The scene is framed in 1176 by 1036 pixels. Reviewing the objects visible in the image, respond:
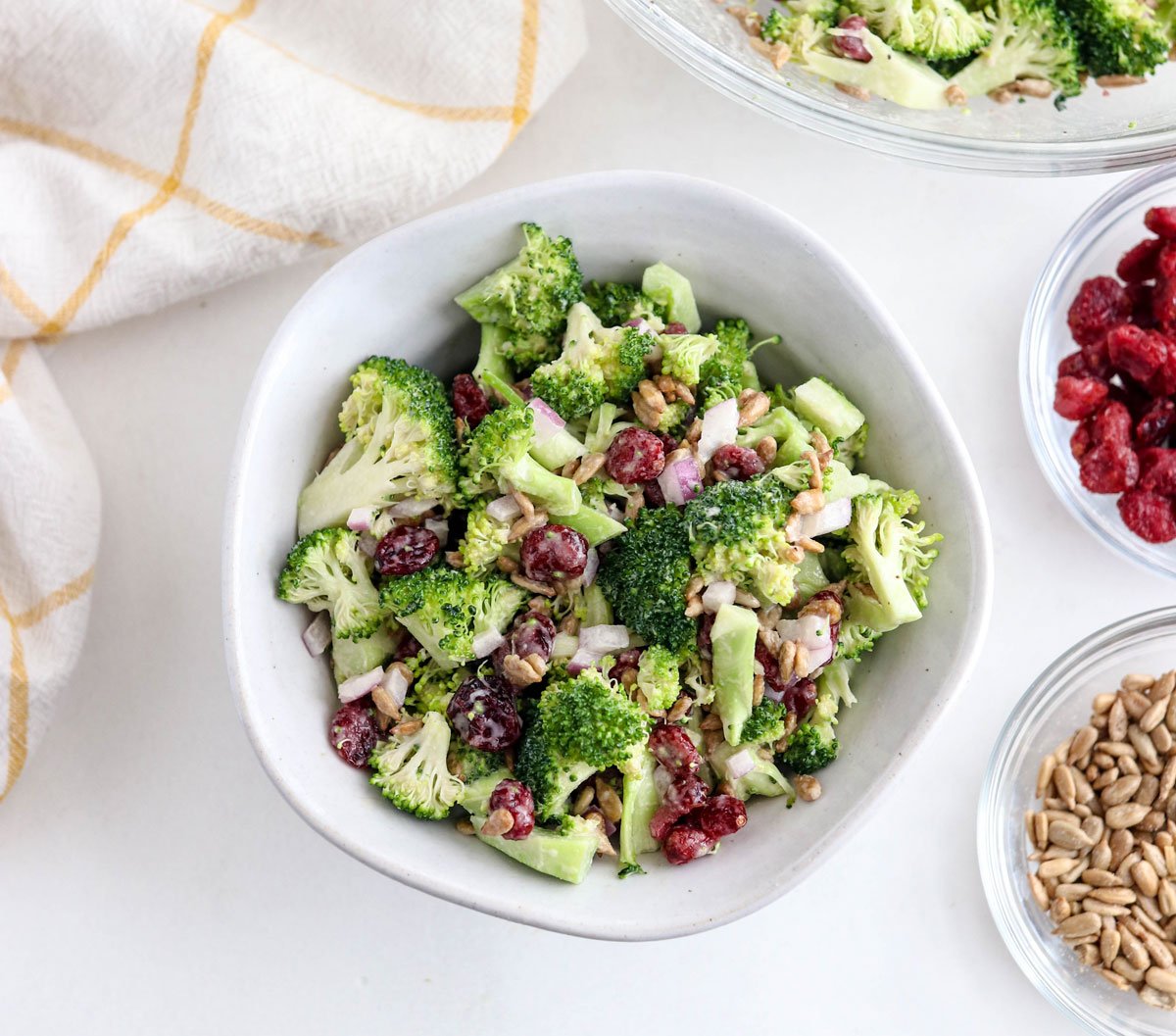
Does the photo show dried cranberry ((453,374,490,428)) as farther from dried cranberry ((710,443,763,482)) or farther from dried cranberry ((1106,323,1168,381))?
dried cranberry ((1106,323,1168,381))

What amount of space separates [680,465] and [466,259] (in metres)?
0.52

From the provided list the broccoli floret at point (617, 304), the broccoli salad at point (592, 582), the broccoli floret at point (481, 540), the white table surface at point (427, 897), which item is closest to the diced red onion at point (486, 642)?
the broccoli salad at point (592, 582)

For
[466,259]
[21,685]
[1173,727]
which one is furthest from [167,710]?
[1173,727]

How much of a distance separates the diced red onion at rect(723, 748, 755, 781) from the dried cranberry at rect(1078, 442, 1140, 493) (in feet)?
3.27

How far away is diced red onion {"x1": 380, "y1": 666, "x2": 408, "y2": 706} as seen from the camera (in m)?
1.85

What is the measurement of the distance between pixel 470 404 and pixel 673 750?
0.69 meters

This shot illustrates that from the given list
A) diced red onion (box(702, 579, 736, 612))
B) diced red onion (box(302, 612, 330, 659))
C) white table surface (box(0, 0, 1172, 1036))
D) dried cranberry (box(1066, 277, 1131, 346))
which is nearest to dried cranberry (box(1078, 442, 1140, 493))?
white table surface (box(0, 0, 1172, 1036))

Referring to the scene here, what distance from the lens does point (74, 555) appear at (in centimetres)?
226

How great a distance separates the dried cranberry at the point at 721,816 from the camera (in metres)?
1.78

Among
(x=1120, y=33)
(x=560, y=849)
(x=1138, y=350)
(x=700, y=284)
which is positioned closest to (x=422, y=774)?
(x=560, y=849)

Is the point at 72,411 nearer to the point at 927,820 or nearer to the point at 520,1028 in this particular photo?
the point at 520,1028

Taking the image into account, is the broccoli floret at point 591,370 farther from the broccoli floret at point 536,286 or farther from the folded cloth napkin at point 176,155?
the folded cloth napkin at point 176,155

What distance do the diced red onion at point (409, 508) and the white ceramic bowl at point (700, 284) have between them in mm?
181

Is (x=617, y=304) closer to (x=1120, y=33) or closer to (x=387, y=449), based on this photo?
(x=387, y=449)
